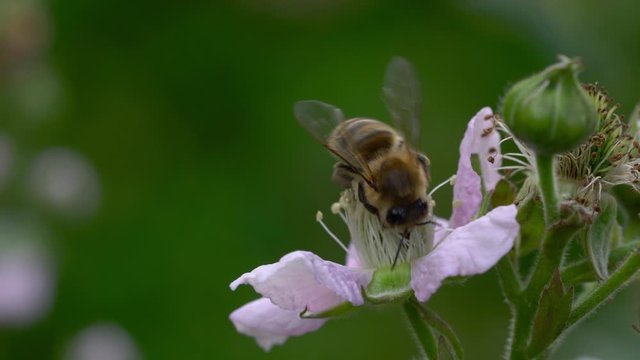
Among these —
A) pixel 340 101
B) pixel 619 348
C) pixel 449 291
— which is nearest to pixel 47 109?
pixel 340 101

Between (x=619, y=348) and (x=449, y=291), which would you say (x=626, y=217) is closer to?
(x=619, y=348)

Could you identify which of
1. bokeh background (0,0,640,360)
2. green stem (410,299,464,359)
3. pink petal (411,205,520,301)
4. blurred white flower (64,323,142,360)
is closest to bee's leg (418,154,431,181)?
pink petal (411,205,520,301)

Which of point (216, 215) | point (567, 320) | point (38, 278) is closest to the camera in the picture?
point (567, 320)

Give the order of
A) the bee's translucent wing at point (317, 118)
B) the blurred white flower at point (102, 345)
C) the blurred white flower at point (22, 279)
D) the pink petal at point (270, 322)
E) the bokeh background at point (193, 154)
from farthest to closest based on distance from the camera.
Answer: the bokeh background at point (193, 154) < the blurred white flower at point (22, 279) < the blurred white flower at point (102, 345) < the bee's translucent wing at point (317, 118) < the pink petal at point (270, 322)

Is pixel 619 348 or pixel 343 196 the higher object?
pixel 343 196

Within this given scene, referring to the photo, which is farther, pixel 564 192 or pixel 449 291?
pixel 449 291

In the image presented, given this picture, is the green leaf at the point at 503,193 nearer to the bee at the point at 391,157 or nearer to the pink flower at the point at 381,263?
the pink flower at the point at 381,263

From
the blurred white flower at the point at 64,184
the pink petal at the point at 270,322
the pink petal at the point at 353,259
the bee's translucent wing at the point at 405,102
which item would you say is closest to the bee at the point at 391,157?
the bee's translucent wing at the point at 405,102
